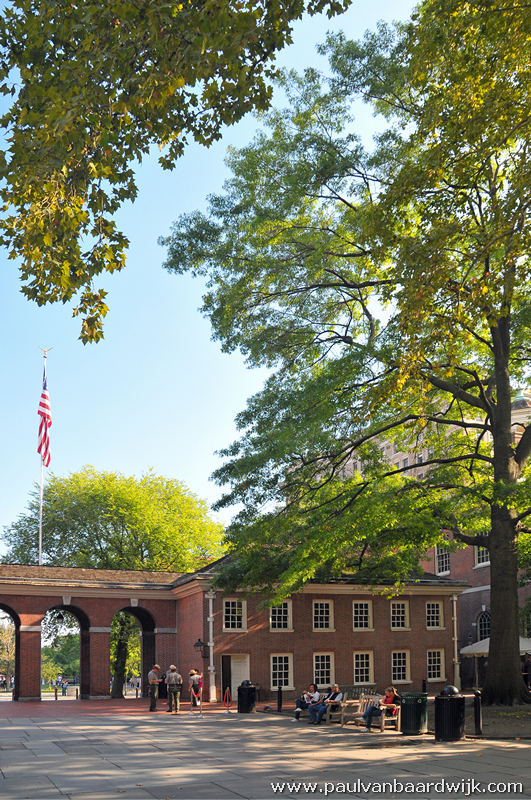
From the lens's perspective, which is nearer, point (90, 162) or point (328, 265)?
point (90, 162)

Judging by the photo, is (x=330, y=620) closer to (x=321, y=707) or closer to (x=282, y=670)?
(x=282, y=670)

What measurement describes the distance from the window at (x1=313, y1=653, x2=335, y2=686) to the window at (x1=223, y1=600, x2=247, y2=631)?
3.98 metres

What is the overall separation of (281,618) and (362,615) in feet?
14.2

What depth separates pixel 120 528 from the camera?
48.5 meters

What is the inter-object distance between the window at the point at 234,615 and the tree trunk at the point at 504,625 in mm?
13631

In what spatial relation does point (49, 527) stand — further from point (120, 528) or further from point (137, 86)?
point (137, 86)

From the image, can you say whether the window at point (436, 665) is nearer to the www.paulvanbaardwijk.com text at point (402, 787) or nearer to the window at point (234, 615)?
the window at point (234, 615)

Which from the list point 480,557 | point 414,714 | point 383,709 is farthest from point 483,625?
point 414,714

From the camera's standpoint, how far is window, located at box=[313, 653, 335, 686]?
112 ft

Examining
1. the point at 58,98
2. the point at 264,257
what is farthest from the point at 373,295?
the point at 58,98

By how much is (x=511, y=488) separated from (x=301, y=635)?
17961mm

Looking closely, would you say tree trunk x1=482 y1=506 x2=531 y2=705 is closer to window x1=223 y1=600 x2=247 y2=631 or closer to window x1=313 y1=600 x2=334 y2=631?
window x1=223 y1=600 x2=247 y2=631

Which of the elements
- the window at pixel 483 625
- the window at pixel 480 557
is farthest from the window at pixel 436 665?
the window at pixel 480 557

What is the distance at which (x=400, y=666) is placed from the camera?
36188mm
